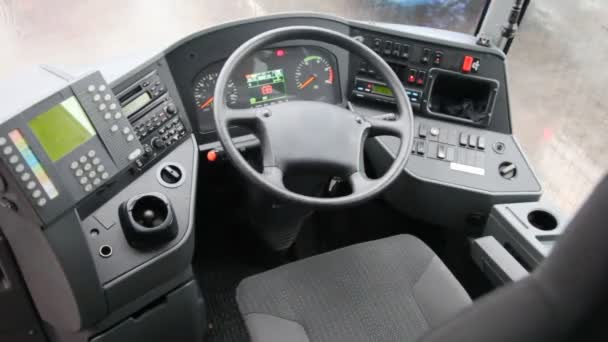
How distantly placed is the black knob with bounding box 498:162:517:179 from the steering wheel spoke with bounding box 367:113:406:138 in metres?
0.43

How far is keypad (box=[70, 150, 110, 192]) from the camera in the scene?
1018mm

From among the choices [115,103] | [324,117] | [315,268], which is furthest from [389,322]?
[115,103]

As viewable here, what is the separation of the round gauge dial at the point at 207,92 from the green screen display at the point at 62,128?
18.7 inches

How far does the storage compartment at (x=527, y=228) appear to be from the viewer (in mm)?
1390

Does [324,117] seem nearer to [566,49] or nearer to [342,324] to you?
[342,324]

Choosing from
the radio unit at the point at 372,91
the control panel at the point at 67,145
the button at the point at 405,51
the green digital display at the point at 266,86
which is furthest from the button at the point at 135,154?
the button at the point at 405,51

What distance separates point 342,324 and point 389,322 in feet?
0.34

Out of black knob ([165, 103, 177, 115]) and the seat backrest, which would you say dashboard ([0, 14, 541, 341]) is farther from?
the seat backrest

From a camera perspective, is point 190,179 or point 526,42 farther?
point 526,42

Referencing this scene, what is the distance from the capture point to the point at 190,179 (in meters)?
1.33

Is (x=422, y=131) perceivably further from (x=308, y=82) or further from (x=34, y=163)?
(x=34, y=163)

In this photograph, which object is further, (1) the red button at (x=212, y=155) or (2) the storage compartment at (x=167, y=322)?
(1) the red button at (x=212, y=155)

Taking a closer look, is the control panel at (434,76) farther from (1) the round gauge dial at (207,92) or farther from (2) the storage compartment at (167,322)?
(2) the storage compartment at (167,322)

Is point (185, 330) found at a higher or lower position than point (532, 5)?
lower
